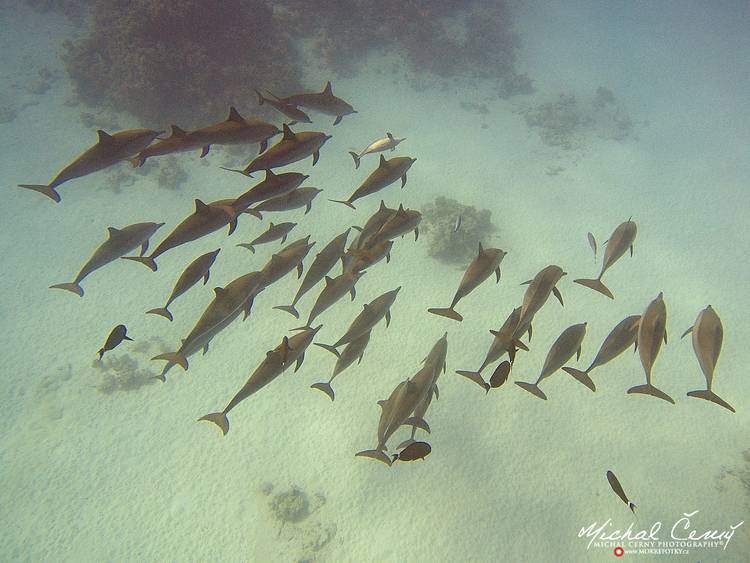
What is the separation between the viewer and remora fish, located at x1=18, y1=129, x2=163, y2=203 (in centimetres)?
287

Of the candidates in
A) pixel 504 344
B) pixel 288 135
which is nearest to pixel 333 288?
pixel 288 135

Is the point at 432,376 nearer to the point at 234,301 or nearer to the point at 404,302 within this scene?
the point at 234,301

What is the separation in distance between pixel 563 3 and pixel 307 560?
36.5 m

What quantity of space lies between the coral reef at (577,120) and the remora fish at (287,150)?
48.6 ft

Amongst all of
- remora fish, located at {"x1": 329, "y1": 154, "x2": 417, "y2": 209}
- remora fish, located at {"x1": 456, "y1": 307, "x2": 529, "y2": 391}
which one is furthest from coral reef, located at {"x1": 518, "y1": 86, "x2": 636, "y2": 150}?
remora fish, located at {"x1": 456, "y1": 307, "x2": 529, "y2": 391}

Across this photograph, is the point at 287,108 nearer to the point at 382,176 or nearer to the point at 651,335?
the point at 382,176

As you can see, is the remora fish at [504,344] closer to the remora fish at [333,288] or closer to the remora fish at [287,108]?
the remora fish at [333,288]

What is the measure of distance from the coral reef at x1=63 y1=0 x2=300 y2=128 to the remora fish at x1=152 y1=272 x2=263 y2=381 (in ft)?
38.0

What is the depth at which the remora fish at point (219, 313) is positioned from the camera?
2686 millimetres

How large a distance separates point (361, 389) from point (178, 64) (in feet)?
39.2

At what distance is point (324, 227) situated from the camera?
987 centimetres

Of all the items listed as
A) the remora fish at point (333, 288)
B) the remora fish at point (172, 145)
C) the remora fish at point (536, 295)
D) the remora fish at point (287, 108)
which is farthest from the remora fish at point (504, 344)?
the remora fish at point (172, 145)

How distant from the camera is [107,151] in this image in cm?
293

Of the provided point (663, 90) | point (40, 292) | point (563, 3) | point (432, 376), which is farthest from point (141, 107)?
point (563, 3)
